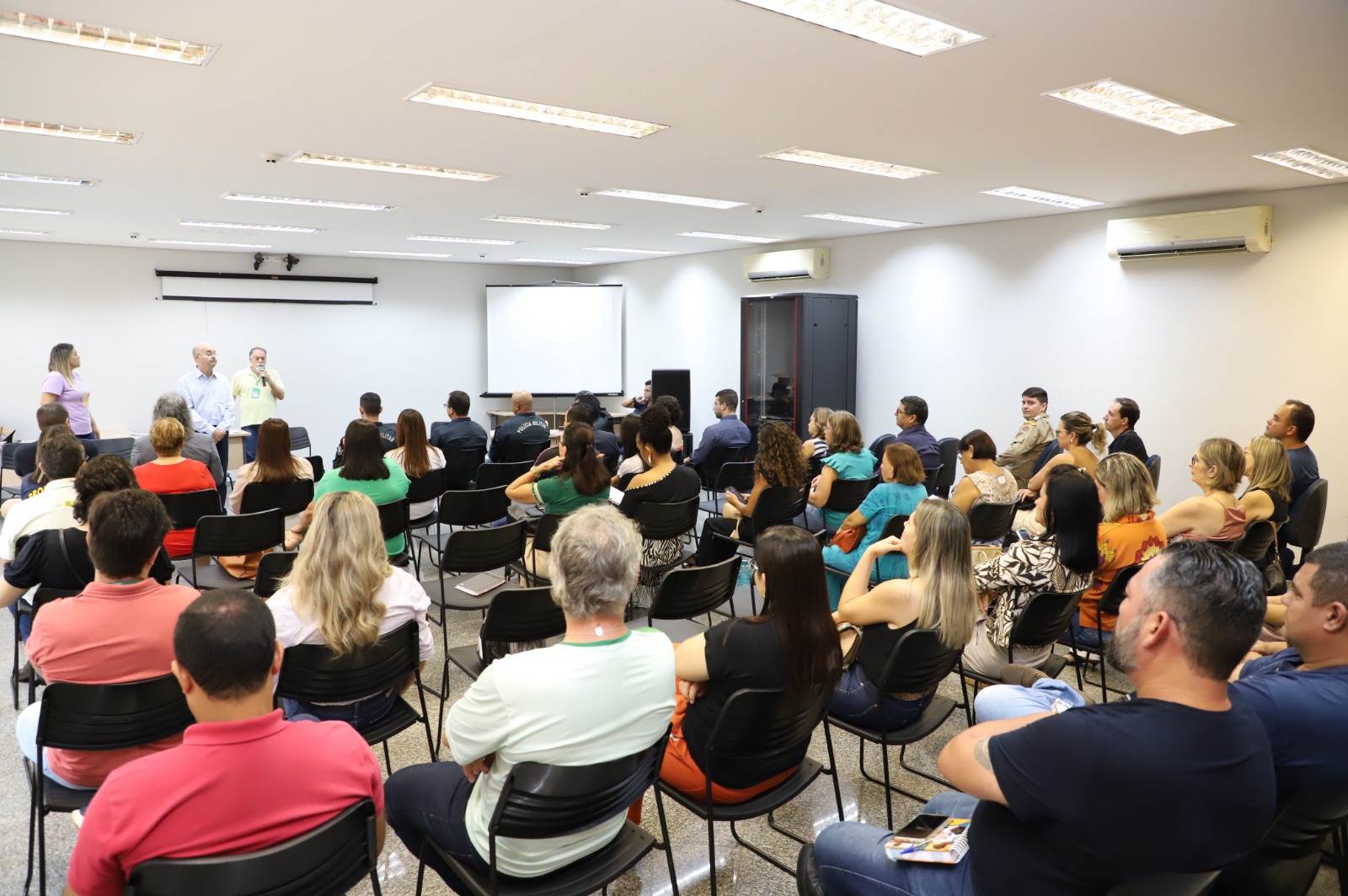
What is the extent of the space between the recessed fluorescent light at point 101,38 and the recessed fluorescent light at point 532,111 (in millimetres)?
950

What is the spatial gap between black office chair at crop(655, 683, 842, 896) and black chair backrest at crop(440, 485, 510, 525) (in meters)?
2.87

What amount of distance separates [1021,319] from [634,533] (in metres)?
7.44

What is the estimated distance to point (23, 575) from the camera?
3.15 meters

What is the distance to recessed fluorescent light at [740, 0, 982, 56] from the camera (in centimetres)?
304

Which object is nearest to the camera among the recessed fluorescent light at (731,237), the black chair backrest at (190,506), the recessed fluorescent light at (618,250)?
the black chair backrest at (190,506)

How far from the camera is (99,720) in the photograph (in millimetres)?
2273

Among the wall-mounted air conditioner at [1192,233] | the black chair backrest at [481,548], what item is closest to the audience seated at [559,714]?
the black chair backrest at [481,548]

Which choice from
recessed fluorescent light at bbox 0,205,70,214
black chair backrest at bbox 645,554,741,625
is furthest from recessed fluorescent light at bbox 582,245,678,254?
black chair backrest at bbox 645,554,741,625

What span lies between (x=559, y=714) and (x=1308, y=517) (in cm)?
547

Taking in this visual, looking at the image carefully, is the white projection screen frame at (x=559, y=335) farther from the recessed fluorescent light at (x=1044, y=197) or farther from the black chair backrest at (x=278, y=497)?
the black chair backrest at (x=278, y=497)

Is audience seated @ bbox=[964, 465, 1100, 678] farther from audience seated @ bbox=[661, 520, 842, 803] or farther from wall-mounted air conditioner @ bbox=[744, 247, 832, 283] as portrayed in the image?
wall-mounted air conditioner @ bbox=[744, 247, 832, 283]

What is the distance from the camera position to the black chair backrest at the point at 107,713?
2.22 m

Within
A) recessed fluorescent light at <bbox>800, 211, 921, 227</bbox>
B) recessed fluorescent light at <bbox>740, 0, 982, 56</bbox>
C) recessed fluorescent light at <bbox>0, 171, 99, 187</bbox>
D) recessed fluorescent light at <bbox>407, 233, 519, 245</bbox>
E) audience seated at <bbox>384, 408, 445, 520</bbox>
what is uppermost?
recessed fluorescent light at <bbox>407, 233, 519, 245</bbox>

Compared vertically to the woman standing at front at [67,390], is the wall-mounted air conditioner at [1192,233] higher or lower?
higher
